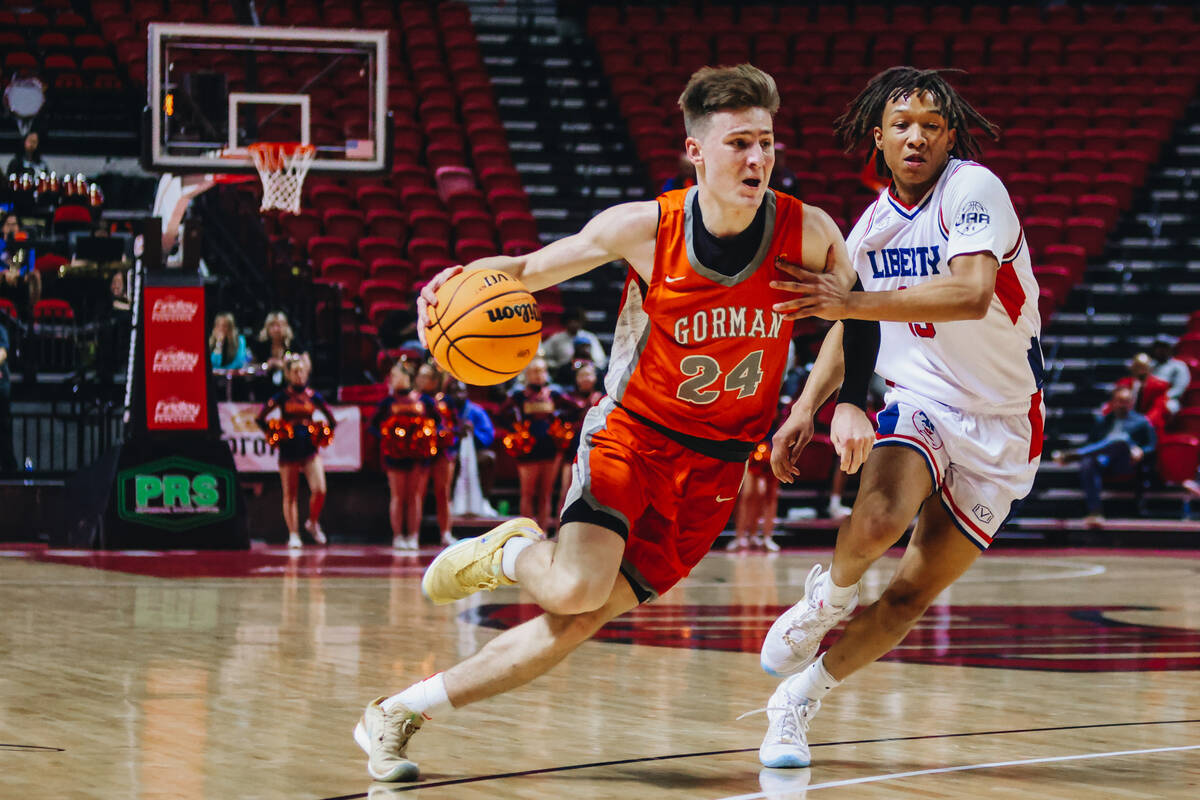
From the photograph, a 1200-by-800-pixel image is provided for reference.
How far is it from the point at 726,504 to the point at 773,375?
35 centimetres

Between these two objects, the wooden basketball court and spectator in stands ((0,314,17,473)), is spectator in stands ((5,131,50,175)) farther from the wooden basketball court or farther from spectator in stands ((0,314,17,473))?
the wooden basketball court

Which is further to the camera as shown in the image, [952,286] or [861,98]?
[861,98]

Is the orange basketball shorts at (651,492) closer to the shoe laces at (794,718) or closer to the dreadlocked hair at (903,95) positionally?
the shoe laces at (794,718)

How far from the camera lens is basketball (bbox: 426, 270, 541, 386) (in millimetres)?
3742

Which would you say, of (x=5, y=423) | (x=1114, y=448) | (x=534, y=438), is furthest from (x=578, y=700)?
(x=1114, y=448)

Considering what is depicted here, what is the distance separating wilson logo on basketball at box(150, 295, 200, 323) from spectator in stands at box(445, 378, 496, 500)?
2101 millimetres

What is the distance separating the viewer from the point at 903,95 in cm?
432

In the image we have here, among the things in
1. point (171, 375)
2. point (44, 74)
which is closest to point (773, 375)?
point (171, 375)

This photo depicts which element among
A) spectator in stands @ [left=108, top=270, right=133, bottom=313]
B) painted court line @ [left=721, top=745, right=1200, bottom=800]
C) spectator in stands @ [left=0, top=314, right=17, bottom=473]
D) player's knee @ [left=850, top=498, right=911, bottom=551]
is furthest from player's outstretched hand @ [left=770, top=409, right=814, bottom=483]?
spectator in stands @ [left=108, top=270, right=133, bottom=313]

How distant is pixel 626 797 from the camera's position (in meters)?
3.48

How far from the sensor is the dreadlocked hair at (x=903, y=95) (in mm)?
4320

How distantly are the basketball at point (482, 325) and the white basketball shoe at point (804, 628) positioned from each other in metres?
1.10

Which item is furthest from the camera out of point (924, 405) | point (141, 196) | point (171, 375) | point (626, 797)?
point (141, 196)

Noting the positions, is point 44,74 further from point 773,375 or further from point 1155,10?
point 773,375
